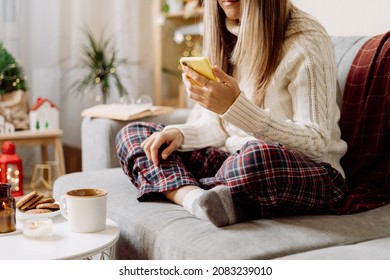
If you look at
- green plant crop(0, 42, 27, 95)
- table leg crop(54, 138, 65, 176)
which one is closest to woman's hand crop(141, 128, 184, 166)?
table leg crop(54, 138, 65, 176)

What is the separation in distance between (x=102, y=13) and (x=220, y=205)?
185 centimetres

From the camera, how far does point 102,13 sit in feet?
8.76

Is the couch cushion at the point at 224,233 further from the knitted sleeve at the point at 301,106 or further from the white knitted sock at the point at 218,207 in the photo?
the knitted sleeve at the point at 301,106

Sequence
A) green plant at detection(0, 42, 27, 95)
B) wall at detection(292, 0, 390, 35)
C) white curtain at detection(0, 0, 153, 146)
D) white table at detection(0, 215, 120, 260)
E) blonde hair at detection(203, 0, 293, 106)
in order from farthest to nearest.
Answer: white curtain at detection(0, 0, 153, 146)
green plant at detection(0, 42, 27, 95)
wall at detection(292, 0, 390, 35)
blonde hair at detection(203, 0, 293, 106)
white table at detection(0, 215, 120, 260)

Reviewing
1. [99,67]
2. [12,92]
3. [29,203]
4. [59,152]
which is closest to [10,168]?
[59,152]

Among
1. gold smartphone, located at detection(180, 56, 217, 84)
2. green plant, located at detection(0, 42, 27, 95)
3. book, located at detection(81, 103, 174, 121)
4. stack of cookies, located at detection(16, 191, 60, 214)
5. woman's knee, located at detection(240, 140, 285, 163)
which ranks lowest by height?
stack of cookies, located at detection(16, 191, 60, 214)

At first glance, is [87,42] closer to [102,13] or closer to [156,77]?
[102,13]

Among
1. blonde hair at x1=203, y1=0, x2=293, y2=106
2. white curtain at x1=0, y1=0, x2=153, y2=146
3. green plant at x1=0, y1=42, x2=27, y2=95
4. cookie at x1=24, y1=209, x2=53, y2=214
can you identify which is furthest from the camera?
white curtain at x1=0, y1=0, x2=153, y2=146

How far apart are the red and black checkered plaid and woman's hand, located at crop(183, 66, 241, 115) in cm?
40

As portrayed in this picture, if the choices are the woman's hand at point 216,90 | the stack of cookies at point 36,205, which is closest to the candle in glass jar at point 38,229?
the stack of cookies at point 36,205

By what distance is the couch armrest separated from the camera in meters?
1.67

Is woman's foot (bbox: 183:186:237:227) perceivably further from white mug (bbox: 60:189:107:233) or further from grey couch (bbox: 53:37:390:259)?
white mug (bbox: 60:189:107:233)

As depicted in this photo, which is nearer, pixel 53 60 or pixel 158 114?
pixel 158 114
